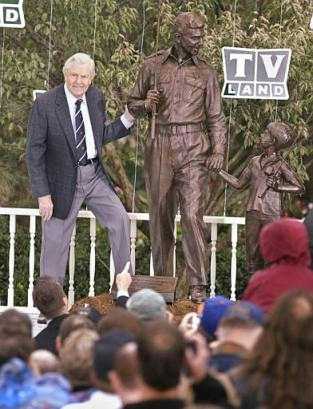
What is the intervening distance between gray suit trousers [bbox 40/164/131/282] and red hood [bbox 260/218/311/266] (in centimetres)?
479

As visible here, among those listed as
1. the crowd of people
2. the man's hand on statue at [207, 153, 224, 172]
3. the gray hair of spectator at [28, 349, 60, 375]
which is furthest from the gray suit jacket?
the gray hair of spectator at [28, 349, 60, 375]

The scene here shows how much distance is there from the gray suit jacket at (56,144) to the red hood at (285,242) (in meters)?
4.79

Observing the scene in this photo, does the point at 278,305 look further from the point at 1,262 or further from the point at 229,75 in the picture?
the point at 1,262

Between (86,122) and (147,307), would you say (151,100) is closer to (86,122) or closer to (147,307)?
(86,122)

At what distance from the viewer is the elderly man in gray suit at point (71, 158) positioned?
45.7 ft

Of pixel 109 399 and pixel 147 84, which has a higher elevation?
pixel 147 84

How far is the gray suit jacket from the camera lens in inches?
549

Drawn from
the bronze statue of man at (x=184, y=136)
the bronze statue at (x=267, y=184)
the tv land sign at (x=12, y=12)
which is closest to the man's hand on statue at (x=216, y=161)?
the bronze statue of man at (x=184, y=136)

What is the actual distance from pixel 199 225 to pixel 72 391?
20.4 ft

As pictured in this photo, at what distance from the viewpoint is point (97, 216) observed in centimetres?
1416

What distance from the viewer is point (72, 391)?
7934mm

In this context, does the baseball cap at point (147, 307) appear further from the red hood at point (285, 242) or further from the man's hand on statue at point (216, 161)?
the man's hand on statue at point (216, 161)

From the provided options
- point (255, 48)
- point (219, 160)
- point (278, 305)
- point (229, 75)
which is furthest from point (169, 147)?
point (278, 305)

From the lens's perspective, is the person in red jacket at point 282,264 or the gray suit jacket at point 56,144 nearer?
the person in red jacket at point 282,264
